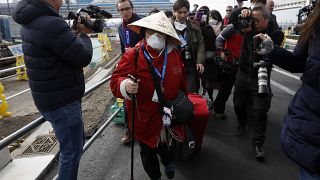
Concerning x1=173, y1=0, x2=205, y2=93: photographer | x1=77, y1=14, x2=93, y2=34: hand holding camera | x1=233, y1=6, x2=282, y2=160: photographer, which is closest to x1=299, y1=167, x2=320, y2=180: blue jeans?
x1=233, y1=6, x2=282, y2=160: photographer

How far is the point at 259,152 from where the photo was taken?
3.77 meters

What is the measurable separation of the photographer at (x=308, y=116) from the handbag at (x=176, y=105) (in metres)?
1.14

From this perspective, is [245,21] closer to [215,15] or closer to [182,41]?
[182,41]

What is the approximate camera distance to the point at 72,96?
2289mm

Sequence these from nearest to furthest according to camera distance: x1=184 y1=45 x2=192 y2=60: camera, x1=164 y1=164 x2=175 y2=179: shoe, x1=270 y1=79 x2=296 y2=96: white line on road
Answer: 1. x1=164 y1=164 x2=175 y2=179: shoe
2. x1=184 y1=45 x2=192 y2=60: camera
3. x1=270 y1=79 x2=296 y2=96: white line on road

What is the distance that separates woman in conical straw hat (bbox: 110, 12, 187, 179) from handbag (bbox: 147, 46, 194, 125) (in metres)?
0.04

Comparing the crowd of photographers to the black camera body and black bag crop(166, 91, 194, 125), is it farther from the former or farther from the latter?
black bag crop(166, 91, 194, 125)

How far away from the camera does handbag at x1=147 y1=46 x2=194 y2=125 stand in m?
2.71

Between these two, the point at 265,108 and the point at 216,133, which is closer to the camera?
the point at 265,108

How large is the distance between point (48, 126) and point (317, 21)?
466cm

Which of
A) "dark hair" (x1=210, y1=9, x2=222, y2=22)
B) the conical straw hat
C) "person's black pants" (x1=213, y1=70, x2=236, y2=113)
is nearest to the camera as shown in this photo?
the conical straw hat

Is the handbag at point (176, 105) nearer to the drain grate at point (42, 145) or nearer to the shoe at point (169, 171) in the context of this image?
the shoe at point (169, 171)

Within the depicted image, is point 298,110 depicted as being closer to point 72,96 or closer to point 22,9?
point 72,96

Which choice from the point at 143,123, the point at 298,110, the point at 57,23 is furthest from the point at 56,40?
the point at 298,110
